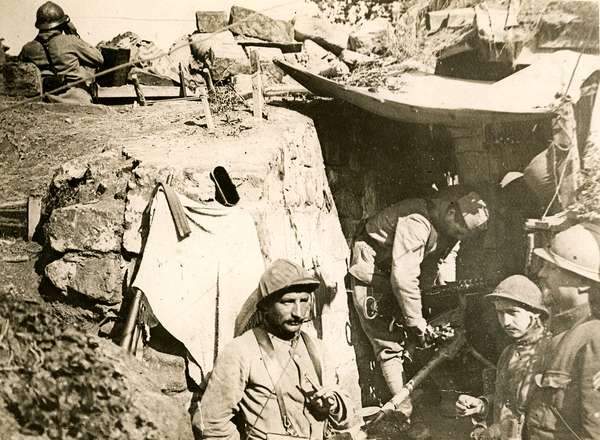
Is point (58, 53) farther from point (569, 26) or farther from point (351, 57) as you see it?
point (569, 26)

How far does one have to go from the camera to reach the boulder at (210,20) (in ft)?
35.1

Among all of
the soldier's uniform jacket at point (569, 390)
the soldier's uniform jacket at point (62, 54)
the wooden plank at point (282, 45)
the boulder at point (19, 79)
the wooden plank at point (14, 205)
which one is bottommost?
the soldier's uniform jacket at point (569, 390)

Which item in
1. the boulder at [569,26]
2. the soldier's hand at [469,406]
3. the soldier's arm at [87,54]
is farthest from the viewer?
the soldier's arm at [87,54]

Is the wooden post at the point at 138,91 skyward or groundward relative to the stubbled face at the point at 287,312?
skyward

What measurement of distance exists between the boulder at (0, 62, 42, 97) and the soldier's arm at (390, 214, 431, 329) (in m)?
4.98

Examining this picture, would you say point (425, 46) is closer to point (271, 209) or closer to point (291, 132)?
point (291, 132)

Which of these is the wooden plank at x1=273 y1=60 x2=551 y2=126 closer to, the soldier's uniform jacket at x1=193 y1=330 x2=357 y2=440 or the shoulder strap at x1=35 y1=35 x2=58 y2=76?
the shoulder strap at x1=35 y1=35 x2=58 y2=76

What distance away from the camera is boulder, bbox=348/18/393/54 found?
32.0 ft

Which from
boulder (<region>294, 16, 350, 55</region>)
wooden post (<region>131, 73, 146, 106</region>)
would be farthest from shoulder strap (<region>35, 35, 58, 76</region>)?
boulder (<region>294, 16, 350, 55</region>)

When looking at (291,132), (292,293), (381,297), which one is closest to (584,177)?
(381,297)

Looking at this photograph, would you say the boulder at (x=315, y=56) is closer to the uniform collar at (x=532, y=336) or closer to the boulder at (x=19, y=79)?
the boulder at (x=19, y=79)

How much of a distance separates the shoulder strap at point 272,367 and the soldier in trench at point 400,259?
3.11 m

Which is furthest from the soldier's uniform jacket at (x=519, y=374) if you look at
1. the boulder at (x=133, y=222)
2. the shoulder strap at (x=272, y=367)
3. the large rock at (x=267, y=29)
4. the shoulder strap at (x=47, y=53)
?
the large rock at (x=267, y=29)

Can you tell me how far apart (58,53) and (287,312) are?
5694mm
